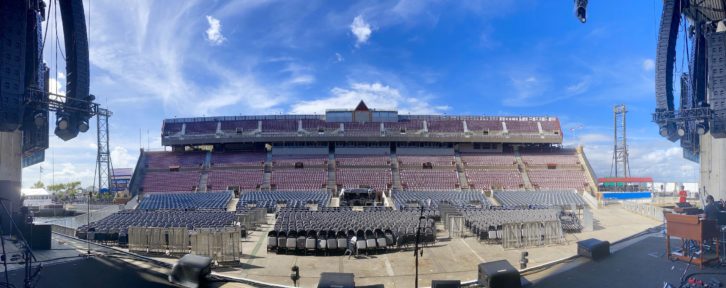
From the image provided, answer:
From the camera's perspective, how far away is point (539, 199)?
3778 cm

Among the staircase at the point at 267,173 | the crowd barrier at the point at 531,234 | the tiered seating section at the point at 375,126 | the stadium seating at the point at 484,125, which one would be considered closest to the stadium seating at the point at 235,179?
the staircase at the point at 267,173

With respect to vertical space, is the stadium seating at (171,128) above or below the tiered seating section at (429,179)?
above

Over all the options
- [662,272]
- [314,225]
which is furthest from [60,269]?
[662,272]

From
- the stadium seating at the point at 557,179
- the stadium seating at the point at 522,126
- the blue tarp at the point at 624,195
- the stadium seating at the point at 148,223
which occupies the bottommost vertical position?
the blue tarp at the point at 624,195

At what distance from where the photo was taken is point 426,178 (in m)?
49.0

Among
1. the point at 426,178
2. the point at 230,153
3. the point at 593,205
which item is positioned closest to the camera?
the point at 593,205

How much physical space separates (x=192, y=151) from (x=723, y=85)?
5923 centimetres

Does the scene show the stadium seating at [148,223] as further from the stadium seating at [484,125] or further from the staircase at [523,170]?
the stadium seating at [484,125]

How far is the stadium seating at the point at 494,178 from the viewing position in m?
47.6

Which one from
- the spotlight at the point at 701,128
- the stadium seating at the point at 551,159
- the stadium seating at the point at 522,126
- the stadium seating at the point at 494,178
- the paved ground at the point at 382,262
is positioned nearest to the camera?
the paved ground at the point at 382,262

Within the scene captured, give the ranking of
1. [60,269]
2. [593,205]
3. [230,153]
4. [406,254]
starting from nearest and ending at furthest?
[60,269]
[406,254]
[593,205]
[230,153]

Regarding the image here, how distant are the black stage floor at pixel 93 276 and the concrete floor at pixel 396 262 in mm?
3142

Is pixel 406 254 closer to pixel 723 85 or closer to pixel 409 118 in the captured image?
pixel 723 85

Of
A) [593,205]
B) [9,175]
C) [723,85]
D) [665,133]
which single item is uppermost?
[723,85]
